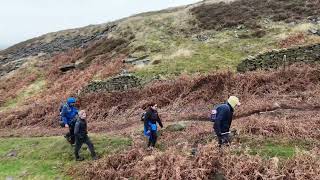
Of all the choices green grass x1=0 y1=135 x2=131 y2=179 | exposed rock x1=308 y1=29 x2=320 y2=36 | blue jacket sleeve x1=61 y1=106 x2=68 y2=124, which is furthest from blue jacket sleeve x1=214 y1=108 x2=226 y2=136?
exposed rock x1=308 y1=29 x2=320 y2=36

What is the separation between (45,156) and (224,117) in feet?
33.0

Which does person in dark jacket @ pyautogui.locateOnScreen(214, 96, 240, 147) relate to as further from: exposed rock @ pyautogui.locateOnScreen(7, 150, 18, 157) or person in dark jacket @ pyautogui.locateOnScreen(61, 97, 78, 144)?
exposed rock @ pyautogui.locateOnScreen(7, 150, 18, 157)

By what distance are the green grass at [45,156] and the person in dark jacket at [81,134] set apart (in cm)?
57

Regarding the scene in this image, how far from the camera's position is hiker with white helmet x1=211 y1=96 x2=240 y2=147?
17.2 m

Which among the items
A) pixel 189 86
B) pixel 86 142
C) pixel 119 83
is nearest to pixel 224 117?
pixel 86 142

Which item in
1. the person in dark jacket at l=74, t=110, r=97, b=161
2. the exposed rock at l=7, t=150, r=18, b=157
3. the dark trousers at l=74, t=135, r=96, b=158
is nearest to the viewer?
the person in dark jacket at l=74, t=110, r=97, b=161

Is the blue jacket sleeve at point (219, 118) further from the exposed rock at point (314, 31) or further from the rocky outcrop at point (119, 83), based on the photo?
the exposed rock at point (314, 31)

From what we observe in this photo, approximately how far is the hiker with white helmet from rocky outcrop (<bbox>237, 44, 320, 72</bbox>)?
13309 millimetres

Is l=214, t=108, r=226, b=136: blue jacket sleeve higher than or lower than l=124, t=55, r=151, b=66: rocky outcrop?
higher

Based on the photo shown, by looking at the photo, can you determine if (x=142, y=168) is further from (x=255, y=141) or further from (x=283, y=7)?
(x=283, y=7)

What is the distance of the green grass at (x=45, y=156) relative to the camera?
69.0 feet

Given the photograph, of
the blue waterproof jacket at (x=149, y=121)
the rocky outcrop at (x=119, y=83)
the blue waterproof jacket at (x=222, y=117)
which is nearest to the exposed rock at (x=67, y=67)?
the rocky outcrop at (x=119, y=83)

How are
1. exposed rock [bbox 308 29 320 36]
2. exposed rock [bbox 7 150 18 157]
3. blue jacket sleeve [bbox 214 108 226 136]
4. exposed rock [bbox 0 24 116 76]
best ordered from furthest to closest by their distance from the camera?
1. exposed rock [bbox 0 24 116 76]
2. exposed rock [bbox 308 29 320 36]
3. exposed rock [bbox 7 150 18 157]
4. blue jacket sleeve [bbox 214 108 226 136]

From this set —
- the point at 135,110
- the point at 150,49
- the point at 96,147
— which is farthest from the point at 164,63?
the point at 96,147
